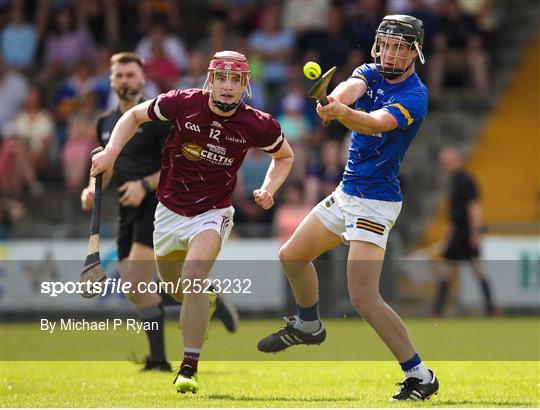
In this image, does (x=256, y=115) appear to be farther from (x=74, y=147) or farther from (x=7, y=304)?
(x=74, y=147)

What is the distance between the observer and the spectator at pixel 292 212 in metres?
18.2

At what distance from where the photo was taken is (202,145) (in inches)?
376

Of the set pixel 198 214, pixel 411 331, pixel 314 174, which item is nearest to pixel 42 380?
pixel 198 214

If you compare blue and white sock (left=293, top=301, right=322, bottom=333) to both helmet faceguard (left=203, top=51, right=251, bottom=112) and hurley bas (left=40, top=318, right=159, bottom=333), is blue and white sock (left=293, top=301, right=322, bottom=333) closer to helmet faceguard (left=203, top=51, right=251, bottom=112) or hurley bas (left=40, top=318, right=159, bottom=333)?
helmet faceguard (left=203, top=51, right=251, bottom=112)

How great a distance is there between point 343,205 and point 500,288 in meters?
9.58

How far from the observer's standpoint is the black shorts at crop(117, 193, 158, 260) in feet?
37.1

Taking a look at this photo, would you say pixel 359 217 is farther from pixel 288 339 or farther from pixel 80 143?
pixel 80 143

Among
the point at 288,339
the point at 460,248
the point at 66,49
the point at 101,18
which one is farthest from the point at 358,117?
the point at 101,18

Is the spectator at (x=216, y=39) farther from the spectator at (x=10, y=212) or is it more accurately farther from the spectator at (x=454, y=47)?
the spectator at (x=10, y=212)

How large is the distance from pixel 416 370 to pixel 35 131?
12.3 meters

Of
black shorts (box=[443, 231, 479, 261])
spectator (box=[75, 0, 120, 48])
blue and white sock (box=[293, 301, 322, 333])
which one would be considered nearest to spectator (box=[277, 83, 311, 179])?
black shorts (box=[443, 231, 479, 261])

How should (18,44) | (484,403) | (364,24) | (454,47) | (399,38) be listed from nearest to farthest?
(484,403) < (399,38) < (364,24) < (454,47) < (18,44)

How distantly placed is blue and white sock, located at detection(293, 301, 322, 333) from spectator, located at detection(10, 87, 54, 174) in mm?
11144

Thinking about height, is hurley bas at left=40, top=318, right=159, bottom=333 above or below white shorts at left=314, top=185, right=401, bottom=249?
below
